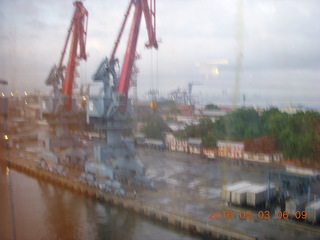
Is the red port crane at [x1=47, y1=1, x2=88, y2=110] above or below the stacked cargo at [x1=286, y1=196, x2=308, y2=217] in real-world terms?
above

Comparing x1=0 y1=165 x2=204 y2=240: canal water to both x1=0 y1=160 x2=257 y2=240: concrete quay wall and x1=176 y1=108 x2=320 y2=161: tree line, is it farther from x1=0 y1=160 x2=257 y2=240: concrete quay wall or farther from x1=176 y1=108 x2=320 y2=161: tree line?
x1=176 y1=108 x2=320 y2=161: tree line

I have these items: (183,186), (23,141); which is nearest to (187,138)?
(183,186)

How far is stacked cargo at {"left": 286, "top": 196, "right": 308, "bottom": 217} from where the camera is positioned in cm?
344

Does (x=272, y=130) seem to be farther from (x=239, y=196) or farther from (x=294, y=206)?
(x=294, y=206)

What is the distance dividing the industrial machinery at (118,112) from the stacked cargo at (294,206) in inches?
81.1

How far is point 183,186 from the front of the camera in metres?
4.78

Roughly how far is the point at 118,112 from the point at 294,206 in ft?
9.46

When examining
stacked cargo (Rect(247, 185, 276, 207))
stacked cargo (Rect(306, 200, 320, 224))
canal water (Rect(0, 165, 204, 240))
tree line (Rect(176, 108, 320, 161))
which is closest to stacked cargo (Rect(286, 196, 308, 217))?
stacked cargo (Rect(306, 200, 320, 224))

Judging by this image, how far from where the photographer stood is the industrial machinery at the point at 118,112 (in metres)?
4.93

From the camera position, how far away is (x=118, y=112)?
504 centimetres

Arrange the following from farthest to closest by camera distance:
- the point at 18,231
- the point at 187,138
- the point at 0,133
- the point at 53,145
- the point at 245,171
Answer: the point at 187,138, the point at 53,145, the point at 245,171, the point at 0,133, the point at 18,231

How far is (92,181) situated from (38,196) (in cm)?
83

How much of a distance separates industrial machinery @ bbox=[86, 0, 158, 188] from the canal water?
697mm

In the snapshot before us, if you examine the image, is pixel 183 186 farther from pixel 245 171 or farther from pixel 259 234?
pixel 259 234
